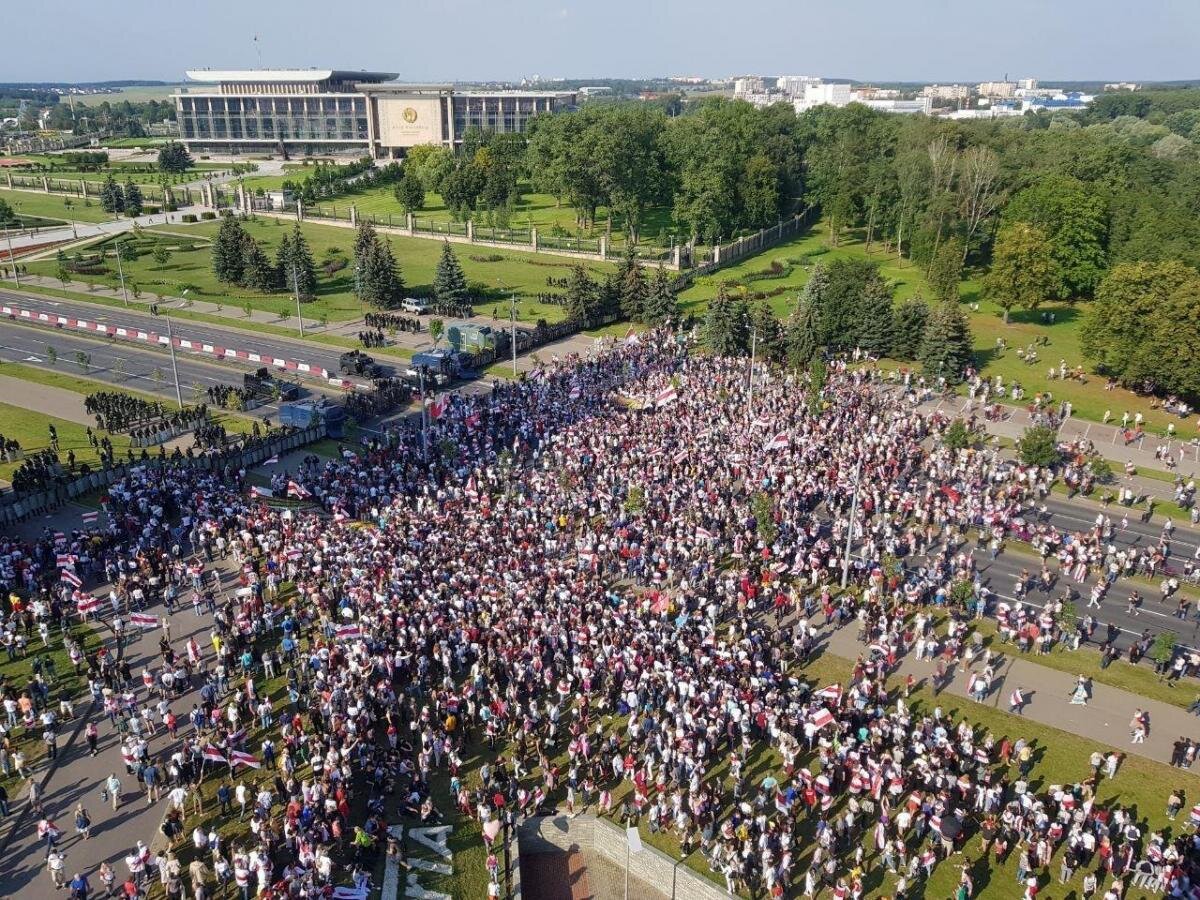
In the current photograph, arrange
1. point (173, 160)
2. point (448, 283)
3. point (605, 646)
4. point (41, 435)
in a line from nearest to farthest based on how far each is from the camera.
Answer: point (605, 646)
point (41, 435)
point (448, 283)
point (173, 160)

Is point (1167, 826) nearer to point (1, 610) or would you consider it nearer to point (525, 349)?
point (1, 610)

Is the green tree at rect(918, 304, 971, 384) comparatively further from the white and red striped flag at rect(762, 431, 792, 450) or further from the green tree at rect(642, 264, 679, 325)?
the white and red striped flag at rect(762, 431, 792, 450)

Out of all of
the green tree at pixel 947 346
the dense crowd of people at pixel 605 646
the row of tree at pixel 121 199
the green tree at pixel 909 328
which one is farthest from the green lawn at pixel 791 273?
the row of tree at pixel 121 199

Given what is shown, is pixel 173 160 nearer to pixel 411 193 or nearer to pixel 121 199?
pixel 121 199

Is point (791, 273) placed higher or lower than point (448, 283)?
lower

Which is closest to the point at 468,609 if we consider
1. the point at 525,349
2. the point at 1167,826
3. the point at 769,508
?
the point at 769,508

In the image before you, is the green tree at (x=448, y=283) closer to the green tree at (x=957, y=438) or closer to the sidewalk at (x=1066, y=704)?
the green tree at (x=957, y=438)

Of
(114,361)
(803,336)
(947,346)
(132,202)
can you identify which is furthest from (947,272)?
(132,202)
